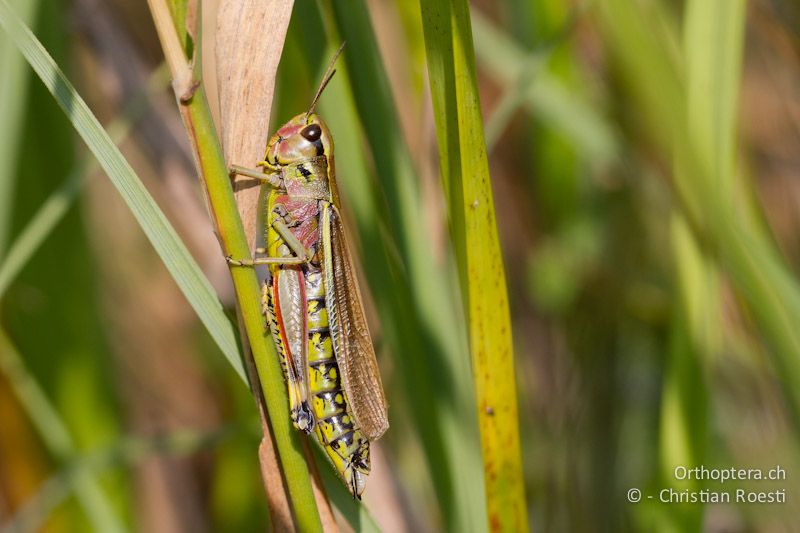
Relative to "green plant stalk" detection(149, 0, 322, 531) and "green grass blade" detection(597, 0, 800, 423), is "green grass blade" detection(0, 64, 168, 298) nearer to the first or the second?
"green plant stalk" detection(149, 0, 322, 531)

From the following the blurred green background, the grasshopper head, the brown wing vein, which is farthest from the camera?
the grasshopper head

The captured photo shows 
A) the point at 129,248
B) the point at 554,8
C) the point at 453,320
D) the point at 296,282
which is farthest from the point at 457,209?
the point at 129,248

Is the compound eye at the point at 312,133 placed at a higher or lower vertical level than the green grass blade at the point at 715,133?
higher

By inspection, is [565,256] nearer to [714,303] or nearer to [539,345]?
[539,345]

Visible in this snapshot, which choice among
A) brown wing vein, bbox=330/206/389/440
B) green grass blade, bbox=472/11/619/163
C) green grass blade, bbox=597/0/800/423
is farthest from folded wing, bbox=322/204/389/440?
green grass blade, bbox=472/11/619/163

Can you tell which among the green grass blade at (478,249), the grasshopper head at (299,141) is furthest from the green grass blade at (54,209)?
the green grass blade at (478,249)

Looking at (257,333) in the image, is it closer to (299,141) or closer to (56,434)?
(299,141)

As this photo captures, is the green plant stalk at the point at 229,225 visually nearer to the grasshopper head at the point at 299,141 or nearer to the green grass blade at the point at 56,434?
the grasshopper head at the point at 299,141
